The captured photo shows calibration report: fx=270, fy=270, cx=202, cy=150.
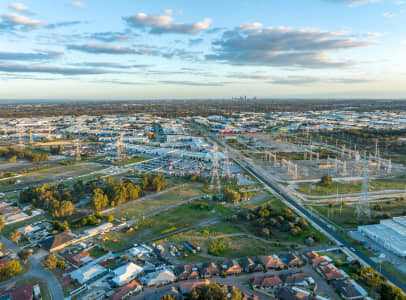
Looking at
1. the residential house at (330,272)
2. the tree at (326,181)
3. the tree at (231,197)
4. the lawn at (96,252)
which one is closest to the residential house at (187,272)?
the lawn at (96,252)

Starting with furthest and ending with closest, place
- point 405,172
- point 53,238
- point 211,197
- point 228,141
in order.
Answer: point 228,141 < point 405,172 < point 211,197 < point 53,238

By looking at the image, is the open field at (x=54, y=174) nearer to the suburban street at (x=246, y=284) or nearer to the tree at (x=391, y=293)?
the suburban street at (x=246, y=284)

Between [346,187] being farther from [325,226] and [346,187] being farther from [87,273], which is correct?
[87,273]

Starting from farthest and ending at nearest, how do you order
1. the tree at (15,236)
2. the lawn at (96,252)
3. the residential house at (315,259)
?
the tree at (15,236) → the lawn at (96,252) → the residential house at (315,259)

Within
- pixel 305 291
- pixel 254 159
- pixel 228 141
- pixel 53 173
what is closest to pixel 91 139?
pixel 53 173

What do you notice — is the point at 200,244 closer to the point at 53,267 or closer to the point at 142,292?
the point at 142,292
